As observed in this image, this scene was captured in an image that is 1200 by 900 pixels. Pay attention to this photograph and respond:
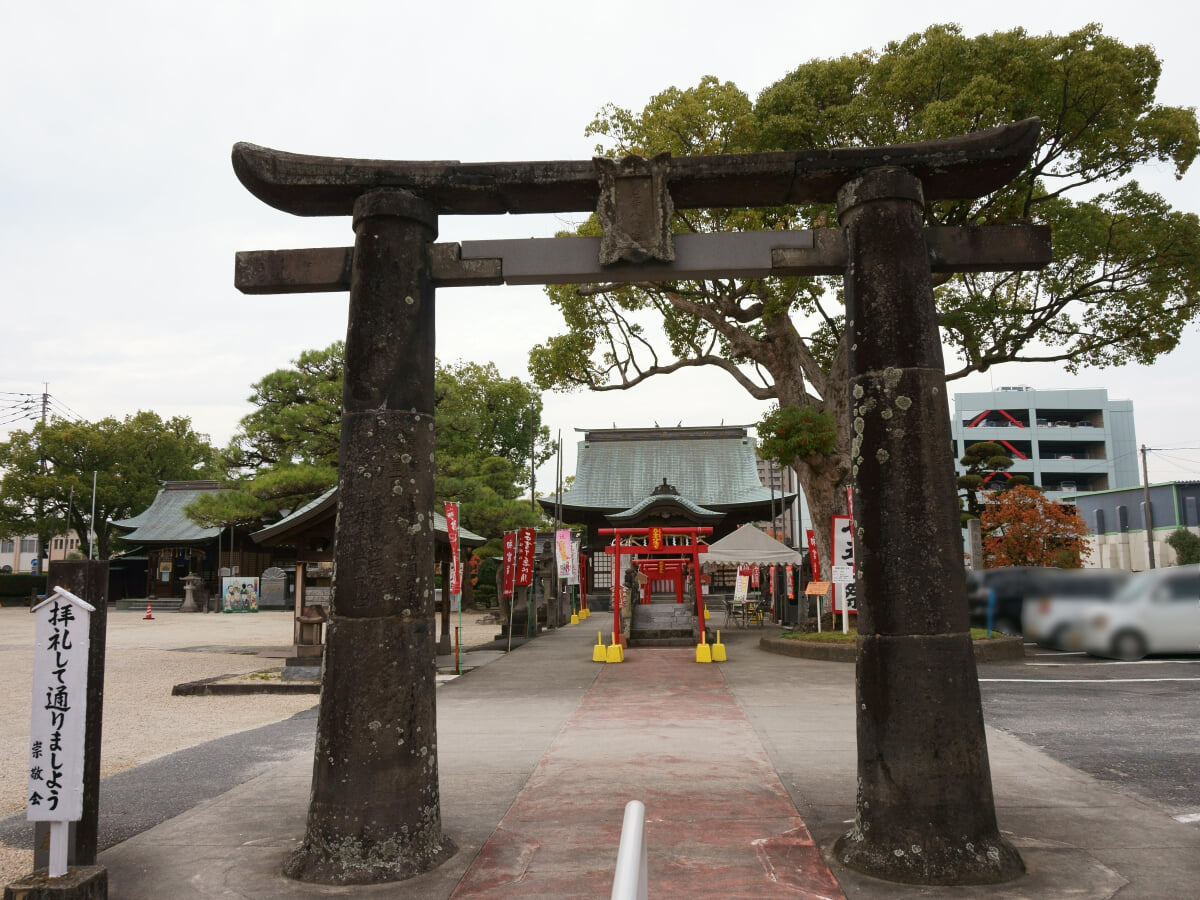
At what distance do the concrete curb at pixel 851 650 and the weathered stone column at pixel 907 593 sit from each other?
10.4 m

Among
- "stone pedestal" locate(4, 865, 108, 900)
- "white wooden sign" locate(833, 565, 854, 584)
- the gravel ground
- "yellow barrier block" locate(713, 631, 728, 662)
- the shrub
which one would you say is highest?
the shrub

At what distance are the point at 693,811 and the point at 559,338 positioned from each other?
14.2 meters

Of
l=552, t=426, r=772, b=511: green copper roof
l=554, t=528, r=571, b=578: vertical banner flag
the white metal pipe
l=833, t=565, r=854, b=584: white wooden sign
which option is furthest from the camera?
l=552, t=426, r=772, b=511: green copper roof

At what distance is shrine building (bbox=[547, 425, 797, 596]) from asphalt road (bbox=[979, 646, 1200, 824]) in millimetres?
16189

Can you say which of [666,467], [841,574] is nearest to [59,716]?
[841,574]

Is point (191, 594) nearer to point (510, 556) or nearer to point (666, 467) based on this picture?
point (666, 467)

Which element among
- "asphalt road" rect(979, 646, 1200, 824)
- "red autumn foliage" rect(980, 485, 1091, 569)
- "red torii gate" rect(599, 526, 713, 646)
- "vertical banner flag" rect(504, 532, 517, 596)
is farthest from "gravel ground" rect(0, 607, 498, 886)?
"red autumn foliage" rect(980, 485, 1091, 569)

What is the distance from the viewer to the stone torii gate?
13.7ft

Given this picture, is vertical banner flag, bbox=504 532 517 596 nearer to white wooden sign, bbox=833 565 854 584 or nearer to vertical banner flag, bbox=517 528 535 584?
vertical banner flag, bbox=517 528 535 584

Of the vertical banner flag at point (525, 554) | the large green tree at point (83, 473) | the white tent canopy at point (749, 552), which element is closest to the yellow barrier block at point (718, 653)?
the white tent canopy at point (749, 552)

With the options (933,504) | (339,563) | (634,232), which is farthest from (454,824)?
(634,232)

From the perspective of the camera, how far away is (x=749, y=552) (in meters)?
20.1

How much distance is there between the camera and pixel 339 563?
449 centimetres

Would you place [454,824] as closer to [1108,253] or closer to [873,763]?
[873,763]
